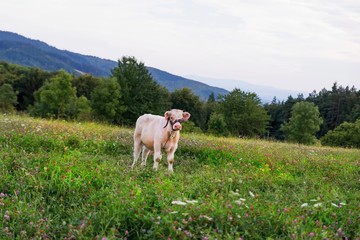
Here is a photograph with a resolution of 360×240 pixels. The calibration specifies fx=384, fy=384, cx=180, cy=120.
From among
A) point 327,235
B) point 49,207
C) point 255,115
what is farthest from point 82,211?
point 255,115

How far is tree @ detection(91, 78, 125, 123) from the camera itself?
59.3 metres

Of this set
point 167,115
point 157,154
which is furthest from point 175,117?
point 157,154

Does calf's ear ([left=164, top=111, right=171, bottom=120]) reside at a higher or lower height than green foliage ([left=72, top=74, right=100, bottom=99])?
higher

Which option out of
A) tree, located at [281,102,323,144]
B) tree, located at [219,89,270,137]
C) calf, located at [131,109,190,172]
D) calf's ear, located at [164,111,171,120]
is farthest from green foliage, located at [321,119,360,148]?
calf's ear, located at [164,111,171,120]

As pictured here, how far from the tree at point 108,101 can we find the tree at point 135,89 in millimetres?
1677

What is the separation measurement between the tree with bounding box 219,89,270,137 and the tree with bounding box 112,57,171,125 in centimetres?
1344

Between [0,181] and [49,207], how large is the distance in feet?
4.80

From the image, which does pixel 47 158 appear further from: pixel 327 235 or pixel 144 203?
pixel 327 235

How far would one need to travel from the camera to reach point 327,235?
559 cm

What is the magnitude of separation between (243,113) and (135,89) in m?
20.7

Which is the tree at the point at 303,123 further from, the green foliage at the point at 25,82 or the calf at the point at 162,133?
the green foliage at the point at 25,82

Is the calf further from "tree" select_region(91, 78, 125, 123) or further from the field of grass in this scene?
"tree" select_region(91, 78, 125, 123)

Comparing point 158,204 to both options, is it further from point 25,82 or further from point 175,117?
point 25,82

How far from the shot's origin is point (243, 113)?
70938 millimetres
